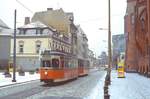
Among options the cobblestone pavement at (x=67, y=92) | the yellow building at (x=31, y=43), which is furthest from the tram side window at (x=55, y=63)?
the yellow building at (x=31, y=43)

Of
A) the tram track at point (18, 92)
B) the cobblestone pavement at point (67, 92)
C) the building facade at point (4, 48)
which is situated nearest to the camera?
the tram track at point (18, 92)

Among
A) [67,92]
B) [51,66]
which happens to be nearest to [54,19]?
[51,66]

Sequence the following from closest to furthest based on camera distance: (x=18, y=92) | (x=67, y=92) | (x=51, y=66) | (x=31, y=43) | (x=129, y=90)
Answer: (x=18, y=92)
(x=67, y=92)
(x=129, y=90)
(x=51, y=66)
(x=31, y=43)

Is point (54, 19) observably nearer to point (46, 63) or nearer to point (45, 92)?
point (46, 63)

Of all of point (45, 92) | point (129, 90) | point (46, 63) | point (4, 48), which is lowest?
point (129, 90)

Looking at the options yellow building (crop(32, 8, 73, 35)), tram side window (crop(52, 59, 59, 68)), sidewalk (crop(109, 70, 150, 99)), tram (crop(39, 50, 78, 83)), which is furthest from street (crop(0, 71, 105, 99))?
yellow building (crop(32, 8, 73, 35))

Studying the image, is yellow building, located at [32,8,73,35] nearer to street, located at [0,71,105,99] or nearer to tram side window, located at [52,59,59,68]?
tram side window, located at [52,59,59,68]

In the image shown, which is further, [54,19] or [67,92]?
[54,19]

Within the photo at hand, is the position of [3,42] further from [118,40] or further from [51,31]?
[118,40]

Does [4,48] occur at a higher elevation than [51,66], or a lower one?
higher

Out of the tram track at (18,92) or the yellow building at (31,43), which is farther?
the yellow building at (31,43)

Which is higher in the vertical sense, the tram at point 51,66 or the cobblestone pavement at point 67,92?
the tram at point 51,66

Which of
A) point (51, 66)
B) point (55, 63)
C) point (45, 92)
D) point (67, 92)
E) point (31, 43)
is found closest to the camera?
point (45, 92)

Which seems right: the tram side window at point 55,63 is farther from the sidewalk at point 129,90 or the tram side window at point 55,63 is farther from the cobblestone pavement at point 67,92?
the sidewalk at point 129,90
